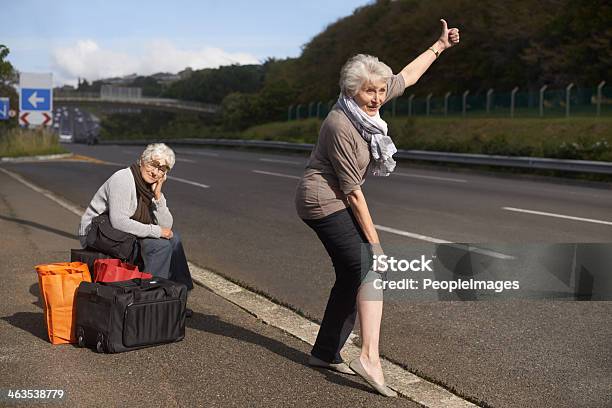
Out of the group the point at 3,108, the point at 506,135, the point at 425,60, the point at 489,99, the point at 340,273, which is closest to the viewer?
the point at 340,273

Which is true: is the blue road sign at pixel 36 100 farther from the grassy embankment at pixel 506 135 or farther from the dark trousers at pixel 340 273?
the dark trousers at pixel 340 273

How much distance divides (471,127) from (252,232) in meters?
27.9

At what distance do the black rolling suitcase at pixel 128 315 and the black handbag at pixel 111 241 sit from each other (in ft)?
2.39

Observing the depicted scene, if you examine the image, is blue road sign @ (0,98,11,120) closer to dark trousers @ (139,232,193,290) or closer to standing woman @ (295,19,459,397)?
dark trousers @ (139,232,193,290)

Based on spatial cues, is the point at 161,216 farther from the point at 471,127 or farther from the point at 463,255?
the point at 471,127

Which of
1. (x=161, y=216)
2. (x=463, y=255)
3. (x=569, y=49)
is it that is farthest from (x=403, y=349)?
(x=569, y=49)

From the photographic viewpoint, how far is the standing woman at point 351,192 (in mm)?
4191

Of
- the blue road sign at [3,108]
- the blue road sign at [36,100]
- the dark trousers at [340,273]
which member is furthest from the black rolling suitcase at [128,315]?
the blue road sign at [3,108]

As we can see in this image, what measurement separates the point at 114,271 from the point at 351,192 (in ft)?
7.24

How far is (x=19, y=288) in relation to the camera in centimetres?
673

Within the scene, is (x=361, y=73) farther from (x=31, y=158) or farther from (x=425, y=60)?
(x=31, y=158)

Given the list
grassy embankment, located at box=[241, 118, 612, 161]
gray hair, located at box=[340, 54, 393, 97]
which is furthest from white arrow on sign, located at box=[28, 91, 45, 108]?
gray hair, located at box=[340, 54, 393, 97]

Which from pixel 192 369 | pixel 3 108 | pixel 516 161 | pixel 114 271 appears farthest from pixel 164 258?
pixel 3 108

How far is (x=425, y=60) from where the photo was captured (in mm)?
4773
